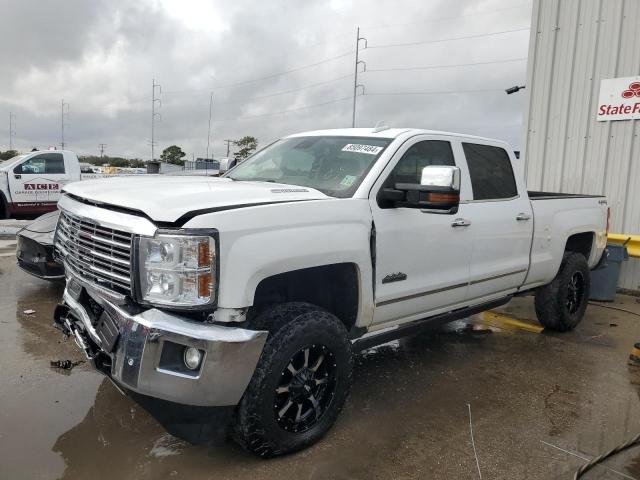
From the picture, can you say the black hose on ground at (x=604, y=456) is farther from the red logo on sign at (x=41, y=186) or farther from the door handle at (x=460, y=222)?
the red logo on sign at (x=41, y=186)

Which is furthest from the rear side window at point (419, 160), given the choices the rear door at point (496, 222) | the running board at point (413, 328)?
the running board at point (413, 328)

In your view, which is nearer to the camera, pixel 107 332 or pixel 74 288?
pixel 107 332

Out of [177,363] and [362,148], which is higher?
[362,148]

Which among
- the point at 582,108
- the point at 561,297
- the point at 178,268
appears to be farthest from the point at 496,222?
the point at 582,108

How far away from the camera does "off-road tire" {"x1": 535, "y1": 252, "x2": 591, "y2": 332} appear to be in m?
5.58

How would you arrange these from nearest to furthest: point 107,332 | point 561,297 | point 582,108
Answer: point 107,332
point 561,297
point 582,108

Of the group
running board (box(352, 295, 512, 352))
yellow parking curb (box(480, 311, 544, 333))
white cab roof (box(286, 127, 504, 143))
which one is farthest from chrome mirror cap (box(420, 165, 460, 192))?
yellow parking curb (box(480, 311, 544, 333))

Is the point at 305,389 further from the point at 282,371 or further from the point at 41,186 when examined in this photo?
the point at 41,186

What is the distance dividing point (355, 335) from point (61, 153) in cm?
1311

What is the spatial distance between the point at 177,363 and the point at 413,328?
193 centimetres

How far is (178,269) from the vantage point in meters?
2.54

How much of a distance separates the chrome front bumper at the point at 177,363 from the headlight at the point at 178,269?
101 millimetres

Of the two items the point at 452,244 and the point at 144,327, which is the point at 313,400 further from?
the point at 452,244

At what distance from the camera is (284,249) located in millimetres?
2812
